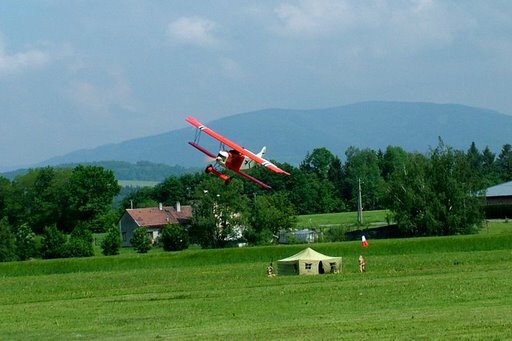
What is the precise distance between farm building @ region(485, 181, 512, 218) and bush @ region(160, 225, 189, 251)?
31493 millimetres

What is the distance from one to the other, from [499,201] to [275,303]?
271ft

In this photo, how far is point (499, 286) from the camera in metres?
35.3

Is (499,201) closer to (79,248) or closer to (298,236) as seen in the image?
(298,236)

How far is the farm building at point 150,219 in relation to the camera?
124 meters

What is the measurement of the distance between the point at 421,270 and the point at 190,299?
1462cm

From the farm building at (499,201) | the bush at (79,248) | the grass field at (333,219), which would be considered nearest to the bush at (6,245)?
the bush at (79,248)

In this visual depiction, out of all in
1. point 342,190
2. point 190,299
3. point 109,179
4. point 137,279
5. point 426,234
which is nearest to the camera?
point 190,299

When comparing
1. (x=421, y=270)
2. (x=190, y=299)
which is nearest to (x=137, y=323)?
(x=190, y=299)

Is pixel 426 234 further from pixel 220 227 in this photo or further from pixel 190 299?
pixel 190 299

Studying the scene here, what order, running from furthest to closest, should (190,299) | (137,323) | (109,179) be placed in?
(109,179)
(190,299)
(137,323)

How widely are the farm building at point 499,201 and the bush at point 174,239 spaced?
103 ft

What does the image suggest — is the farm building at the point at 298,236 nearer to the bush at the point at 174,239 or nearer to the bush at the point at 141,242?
the bush at the point at 174,239

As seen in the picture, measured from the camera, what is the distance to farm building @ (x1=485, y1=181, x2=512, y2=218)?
102 m

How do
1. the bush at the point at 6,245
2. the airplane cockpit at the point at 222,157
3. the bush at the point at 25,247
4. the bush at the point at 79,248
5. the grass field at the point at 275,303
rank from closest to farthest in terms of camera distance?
1. the grass field at the point at 275,303
2. the airplane cockpit at the point at 222,157
3. the bush at the point at 6,245
4. the bush at the point at 79,248
5. the bush at the point at 25,247
